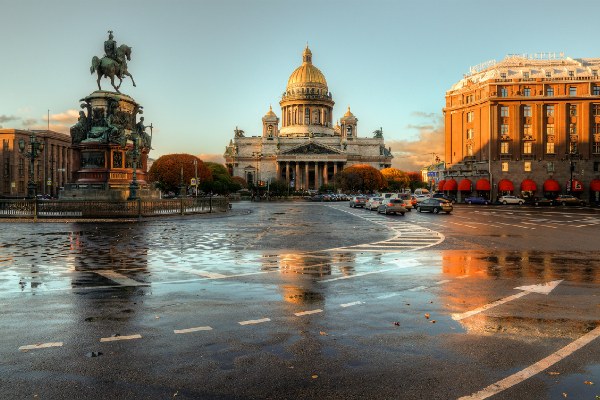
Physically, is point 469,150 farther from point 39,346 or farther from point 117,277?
point 39,346

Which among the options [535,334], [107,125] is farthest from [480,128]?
[535,334]

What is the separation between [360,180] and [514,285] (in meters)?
126

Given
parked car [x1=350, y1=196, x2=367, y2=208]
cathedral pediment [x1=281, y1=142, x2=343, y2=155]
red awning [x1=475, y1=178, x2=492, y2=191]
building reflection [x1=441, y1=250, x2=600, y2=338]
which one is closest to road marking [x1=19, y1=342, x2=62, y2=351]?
building reflection [x1=441, y1=250, x2=600, y2=338]

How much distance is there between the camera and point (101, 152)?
35719mm

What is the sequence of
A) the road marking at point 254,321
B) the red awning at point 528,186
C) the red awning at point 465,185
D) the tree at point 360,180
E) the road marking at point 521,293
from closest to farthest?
1. the road marking at point 254,321
2. the road marking at point 521,293
3. the red awning at point 528,186
4. the red awning at point 465,185
5. the tree at point 360,180

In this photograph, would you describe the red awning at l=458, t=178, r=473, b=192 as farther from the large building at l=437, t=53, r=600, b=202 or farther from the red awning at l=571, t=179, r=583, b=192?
the red awning at l=571, t=179, r=583, b=192

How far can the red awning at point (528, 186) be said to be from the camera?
8125 cm

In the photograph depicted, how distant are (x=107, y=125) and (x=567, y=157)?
227 feet

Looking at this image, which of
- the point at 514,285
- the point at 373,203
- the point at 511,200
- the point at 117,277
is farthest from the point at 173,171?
the point at 514,285

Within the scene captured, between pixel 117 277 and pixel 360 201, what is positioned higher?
pixel 360 201

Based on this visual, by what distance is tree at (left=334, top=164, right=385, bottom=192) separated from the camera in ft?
449

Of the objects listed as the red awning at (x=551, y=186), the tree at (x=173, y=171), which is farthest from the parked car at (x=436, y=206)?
the tree at (x=173, y=171)

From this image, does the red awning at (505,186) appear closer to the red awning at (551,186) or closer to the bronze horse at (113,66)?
the red awning at (551,186)

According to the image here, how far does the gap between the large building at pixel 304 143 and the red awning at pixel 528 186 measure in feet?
286
